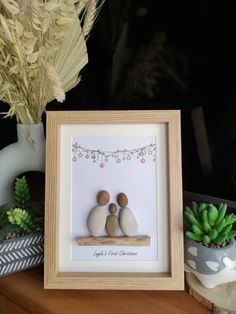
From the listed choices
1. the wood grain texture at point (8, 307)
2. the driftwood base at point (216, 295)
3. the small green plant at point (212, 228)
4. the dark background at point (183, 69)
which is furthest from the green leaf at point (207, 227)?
the wood grain texture at point (8, 307)

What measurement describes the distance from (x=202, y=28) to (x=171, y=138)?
27 cm

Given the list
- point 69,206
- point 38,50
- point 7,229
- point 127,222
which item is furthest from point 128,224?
point 38,50

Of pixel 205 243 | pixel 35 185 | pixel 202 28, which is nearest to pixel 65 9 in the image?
pixel 202 28

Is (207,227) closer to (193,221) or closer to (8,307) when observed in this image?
(193,221)

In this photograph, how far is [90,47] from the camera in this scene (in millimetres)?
910

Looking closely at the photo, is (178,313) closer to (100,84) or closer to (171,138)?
(171,138)

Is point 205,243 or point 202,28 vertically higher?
point 202,28

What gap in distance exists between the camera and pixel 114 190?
2.22ft

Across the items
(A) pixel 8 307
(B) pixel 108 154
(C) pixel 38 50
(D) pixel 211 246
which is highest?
(C) pixel 38 50

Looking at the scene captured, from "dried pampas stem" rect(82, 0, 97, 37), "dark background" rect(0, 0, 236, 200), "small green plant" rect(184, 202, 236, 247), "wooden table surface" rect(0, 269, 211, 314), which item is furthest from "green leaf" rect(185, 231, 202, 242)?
"dried pampas stem" rect(82, 0, 97, 37)

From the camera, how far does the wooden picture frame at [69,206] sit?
0.64 metres

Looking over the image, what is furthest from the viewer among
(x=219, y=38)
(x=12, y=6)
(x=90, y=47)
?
(x=90, y=47)

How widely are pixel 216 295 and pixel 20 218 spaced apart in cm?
36

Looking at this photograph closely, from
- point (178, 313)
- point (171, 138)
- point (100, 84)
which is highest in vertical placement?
point (100, 84)
